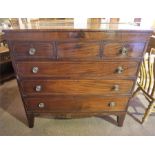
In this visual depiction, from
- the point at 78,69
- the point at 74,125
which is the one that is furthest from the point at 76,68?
the point at 74,125

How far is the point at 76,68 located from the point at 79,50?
0.56ft

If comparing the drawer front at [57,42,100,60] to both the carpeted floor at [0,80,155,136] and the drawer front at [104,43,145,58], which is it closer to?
the drawer front at [104,43,145,58]

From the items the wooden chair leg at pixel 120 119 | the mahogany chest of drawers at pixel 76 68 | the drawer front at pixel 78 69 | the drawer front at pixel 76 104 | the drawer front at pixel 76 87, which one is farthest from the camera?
the wooden chair leg at pixel 120 119

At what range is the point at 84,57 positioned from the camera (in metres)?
Answer: 1.28

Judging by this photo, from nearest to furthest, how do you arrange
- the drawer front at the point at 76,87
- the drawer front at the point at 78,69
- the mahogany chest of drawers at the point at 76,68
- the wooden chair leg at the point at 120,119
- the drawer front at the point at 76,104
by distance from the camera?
the mahogany chest of drawers at the point at 76,68
the drawer front at the point at 78,69
the drawer front at the point at 76,87
the drawer front at the point at 76,104
the wooden chair leg at the point at 120,119

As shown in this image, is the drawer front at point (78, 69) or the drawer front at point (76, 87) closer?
the drawer front at point (78, 69)

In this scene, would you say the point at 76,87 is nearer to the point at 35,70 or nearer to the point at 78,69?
the point at 78,69

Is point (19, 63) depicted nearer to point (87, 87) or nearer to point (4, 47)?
point (87, 87)

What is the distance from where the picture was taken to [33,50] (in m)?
1.23

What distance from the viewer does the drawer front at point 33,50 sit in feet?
4.00

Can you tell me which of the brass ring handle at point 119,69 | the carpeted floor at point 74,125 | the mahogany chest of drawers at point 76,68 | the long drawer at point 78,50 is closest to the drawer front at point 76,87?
the mahogany chest of drawers at point 76,68

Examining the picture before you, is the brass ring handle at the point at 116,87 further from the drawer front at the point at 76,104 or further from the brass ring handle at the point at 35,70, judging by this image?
the brass ring handle at the point at 35,70

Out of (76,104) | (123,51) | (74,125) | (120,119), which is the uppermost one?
(123,51)
